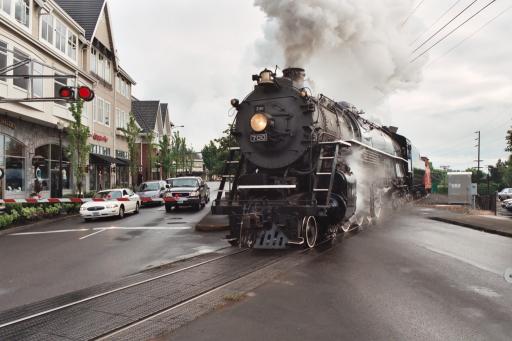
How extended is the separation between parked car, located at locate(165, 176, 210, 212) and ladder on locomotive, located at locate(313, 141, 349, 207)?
11.7 m

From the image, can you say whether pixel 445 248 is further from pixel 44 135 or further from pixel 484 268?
pixel 44 135

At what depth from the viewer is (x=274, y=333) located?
4.11 m

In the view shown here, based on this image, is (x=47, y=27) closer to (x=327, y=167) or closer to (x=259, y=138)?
(x=259, y=138)

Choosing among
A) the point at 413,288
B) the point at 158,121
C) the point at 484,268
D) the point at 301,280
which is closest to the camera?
the point at 413,288

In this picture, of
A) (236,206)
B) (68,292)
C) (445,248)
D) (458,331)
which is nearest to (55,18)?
(236,206)

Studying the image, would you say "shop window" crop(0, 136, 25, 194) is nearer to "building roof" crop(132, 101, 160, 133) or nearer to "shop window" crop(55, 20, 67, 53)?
"shop window" crop(55, 20, 67, 53)

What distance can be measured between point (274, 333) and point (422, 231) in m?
9.30

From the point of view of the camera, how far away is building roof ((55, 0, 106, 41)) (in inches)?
1208

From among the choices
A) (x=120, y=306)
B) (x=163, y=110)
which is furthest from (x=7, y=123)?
(x=163, y=110)

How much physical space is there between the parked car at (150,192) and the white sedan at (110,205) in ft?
11.2

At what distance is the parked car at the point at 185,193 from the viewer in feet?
65.3

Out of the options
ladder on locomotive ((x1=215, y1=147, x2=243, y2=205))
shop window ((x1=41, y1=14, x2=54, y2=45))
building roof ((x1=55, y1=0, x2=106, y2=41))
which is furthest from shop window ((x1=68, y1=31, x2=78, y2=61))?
ladder on locomotive ((x1=215, y1=147, x2=243, y2=205))

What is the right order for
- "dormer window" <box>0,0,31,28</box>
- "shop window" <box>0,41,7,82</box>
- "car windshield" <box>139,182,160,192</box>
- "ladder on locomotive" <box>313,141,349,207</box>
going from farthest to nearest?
"car windshield" <box>139,182,160,192</box> → "dormer window" <box>0,0,31,28</box> → "shop window" <box>0,41,7,82</box> → "ladder on locomotive" <box>313,141,349,207</box>

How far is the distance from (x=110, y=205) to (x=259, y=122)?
1039cm
